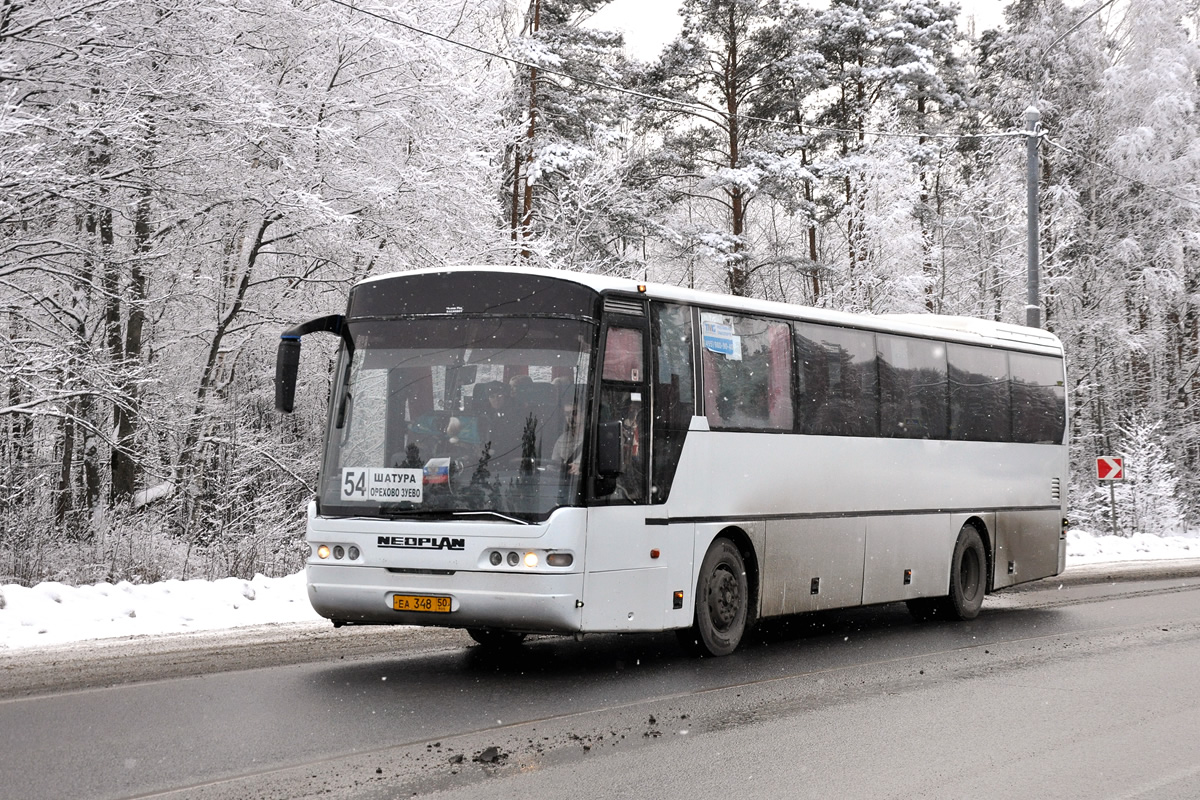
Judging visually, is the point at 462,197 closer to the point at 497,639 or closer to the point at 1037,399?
the point at 1037,399

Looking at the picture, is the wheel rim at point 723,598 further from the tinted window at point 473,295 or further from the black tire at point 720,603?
the tinted window at point 473,295

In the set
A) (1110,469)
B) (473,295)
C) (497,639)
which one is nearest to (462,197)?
(497,639)

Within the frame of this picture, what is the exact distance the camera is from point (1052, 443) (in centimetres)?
1711

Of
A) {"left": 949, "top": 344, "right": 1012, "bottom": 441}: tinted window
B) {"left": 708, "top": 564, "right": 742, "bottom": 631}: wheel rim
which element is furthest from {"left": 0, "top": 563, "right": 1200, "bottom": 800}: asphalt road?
{"left": 949, "top": 344, "right": 1012, "bottom": 441}: tinted window

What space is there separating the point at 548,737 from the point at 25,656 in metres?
4.81

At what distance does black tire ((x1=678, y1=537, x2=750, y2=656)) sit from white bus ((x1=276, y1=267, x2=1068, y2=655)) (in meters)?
0.02

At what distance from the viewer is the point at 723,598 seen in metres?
Answer: 11.3

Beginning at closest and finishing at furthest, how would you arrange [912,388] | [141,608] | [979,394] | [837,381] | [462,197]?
[141,608], [837,381], [912,388], [979,394], [462,197]

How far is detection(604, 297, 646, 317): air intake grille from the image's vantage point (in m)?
10.2

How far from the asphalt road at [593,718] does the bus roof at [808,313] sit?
308cm

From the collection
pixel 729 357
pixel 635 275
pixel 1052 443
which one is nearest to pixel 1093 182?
pixel 635 275

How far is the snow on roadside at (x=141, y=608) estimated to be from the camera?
11227 millimetres

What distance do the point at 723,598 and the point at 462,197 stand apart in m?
11.5

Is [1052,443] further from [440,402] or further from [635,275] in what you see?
[635,275]
